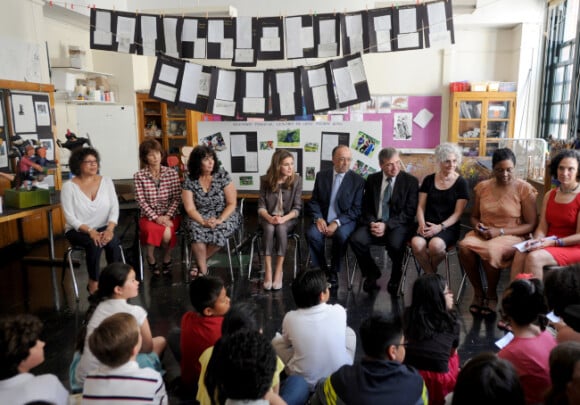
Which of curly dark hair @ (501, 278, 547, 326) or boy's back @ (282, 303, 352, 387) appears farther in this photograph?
boy's back @ (282, 303, 352, 387)

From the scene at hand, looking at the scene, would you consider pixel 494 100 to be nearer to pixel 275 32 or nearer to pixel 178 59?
pixel 275 32

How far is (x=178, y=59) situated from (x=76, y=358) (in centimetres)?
321

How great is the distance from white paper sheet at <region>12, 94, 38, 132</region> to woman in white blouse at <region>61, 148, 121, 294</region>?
1482 mm

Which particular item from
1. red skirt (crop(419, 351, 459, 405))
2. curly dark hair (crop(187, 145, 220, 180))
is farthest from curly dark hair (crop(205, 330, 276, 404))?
curly dark hair (crop(187, 145, 220, 180))

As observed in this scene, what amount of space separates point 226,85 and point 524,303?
3.46 metres

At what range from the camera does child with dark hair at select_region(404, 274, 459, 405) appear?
1902 mm

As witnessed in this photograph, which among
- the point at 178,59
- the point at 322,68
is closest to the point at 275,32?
the point at 322,68

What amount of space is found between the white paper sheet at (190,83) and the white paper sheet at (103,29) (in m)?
0.77

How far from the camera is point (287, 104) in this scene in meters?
4.57

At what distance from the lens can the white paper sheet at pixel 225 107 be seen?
15.1 feet

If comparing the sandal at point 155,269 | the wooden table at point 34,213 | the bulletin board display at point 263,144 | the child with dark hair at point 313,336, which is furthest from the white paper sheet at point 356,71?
the wooden table at point 34,213

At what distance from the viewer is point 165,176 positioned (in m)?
4.10

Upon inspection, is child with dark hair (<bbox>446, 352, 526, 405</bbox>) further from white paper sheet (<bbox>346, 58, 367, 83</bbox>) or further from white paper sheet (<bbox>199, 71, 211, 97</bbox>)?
white paper sheet (<bbox>199, 71, 211, 97</bbox>)

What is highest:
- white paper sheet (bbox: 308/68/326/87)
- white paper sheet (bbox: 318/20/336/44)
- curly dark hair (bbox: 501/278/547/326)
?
white paper sheet (bbox: 318/20/336/44)
